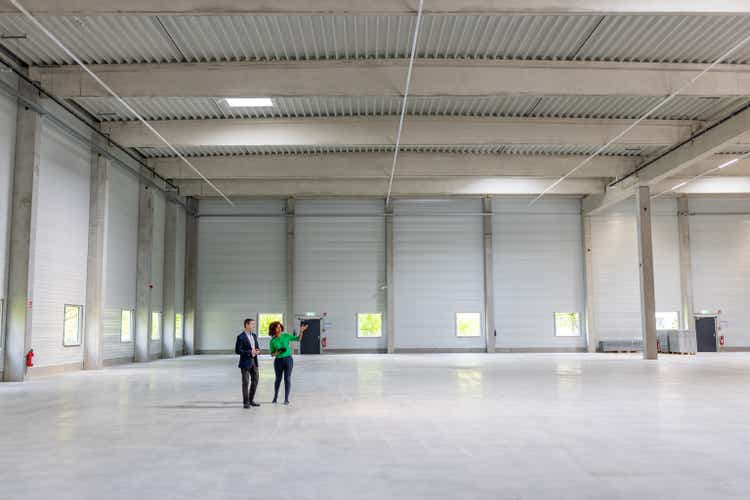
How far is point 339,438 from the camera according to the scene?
10180mm

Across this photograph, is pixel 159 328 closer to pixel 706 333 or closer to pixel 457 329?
A: pixel 457 329

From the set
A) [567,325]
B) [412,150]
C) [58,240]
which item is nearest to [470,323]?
[567,325]

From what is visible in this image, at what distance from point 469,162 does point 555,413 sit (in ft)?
78.7

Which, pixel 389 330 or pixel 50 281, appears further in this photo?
pixel 389 330

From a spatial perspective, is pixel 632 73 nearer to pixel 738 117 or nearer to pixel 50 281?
pixel 738 117

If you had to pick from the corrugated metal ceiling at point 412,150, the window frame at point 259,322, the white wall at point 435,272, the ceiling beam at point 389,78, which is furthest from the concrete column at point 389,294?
the ceiling beam at point 389,78

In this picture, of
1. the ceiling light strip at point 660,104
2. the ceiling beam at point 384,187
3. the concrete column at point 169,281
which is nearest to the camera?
the ceiling light strip at point 660,104

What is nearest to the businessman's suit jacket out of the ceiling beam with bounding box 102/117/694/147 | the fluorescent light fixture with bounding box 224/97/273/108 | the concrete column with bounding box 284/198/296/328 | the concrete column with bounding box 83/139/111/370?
the fluorescent light fixture with bounding box 224/97/273/108

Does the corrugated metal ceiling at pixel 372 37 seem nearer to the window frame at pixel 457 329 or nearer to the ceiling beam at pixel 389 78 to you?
the ceiling beam at pixel 389 78

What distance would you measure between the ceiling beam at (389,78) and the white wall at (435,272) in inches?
863

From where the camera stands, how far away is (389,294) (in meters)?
43.8

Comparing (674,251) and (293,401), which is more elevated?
(674,251)

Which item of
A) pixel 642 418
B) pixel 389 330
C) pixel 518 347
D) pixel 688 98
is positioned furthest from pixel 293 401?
pixel 518 347

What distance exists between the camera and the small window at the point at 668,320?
4466 centimetres
